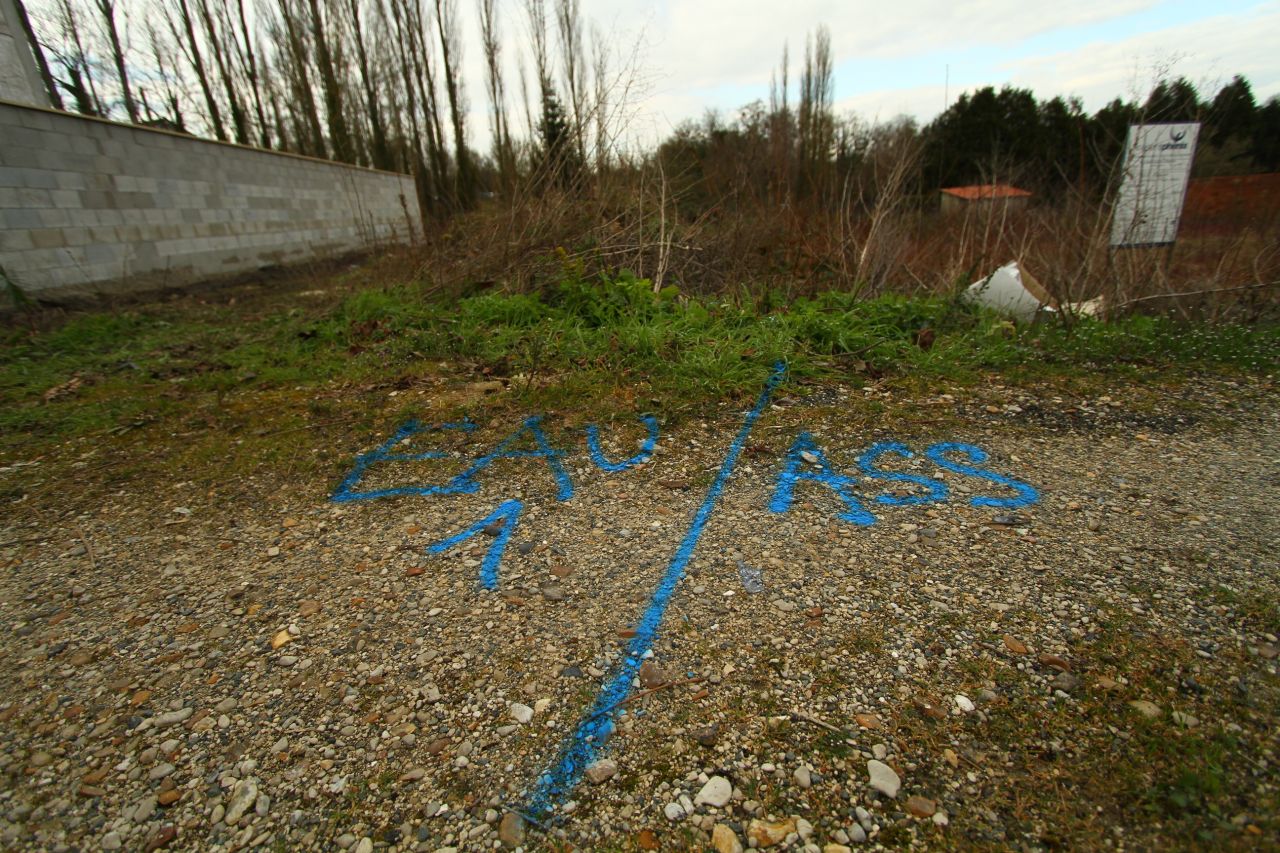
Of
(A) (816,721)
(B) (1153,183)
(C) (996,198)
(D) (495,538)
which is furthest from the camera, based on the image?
(C) (996,198)

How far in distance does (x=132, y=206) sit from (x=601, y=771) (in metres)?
8.79

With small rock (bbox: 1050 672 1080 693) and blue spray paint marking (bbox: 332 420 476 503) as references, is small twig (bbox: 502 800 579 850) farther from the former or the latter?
blue spray paint marking (bbox: 332 420 476 503)

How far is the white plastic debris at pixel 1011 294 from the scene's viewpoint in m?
4.79

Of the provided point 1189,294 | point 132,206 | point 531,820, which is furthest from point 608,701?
point 132,206

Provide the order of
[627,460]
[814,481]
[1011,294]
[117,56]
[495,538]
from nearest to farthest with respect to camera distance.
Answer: [495,538] < [814,481] < [627,460] < [1011,294] < [117,56]

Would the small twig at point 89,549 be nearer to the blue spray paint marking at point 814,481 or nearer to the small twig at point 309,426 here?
the small twig at point 309,426

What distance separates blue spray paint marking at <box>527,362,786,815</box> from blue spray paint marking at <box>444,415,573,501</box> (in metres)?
0.67

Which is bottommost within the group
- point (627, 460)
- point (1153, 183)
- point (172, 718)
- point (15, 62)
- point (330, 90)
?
point (172, 718)

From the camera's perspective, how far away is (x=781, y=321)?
4375 mm

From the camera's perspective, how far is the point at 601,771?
1396 millimetres

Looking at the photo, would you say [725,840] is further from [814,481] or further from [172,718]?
[814,481]

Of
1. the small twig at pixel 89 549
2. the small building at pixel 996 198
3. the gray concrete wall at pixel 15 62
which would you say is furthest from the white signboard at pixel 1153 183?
the gray concrete wall at pixel 15 62

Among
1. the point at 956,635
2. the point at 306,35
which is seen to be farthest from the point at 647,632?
the point at 306,35

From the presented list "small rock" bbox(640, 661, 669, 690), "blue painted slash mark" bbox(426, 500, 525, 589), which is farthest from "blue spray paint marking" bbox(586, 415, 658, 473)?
"small rock" bbox(640, 661, 669, 690)
